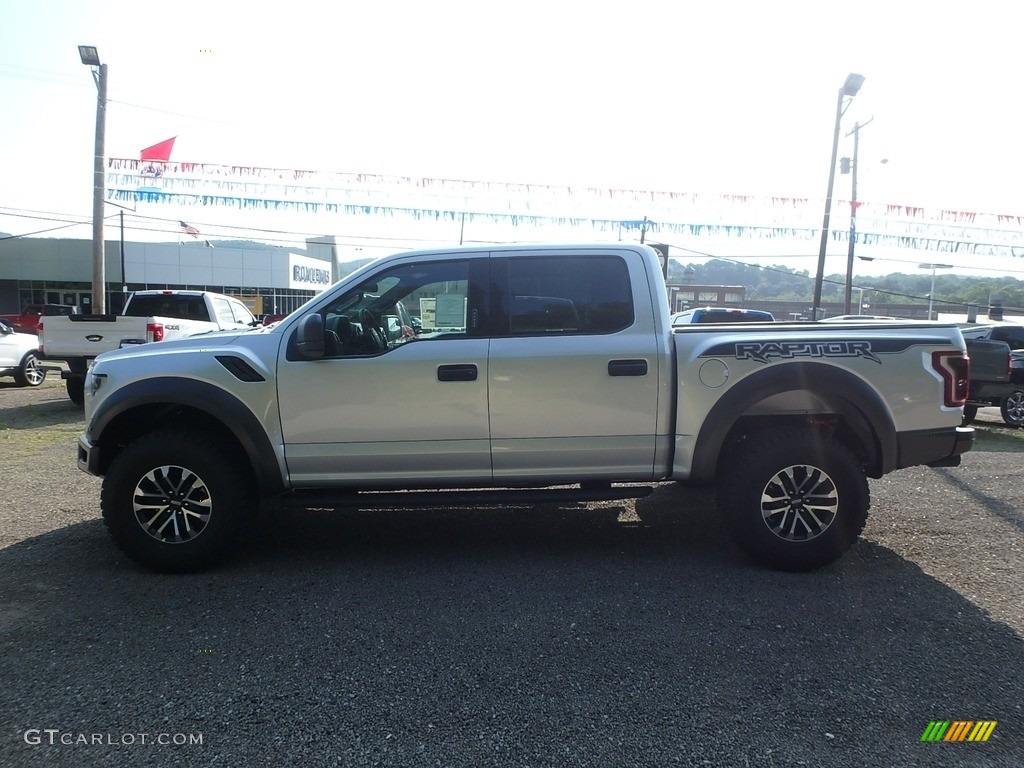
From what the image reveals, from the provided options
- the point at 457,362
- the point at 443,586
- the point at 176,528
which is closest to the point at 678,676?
the point at 443,586

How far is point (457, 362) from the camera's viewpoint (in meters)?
4.21

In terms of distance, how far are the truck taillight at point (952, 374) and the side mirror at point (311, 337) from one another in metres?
3.79

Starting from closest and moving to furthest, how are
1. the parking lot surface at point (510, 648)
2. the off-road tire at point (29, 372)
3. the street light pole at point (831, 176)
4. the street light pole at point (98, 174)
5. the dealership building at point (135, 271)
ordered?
the parking lot surface at point (510, 648) → the off-road tire at point (29, 372) → the street light pole at point (98, 174) → the street light pole at point (831, 176) → the dealership building at point (135, 271)

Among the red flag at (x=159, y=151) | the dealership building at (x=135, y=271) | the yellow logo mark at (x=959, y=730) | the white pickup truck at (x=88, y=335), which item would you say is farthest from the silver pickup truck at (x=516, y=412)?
the dealership building at (x=135, y=271)

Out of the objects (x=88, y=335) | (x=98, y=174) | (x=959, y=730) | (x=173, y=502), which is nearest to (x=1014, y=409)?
(x=959, y=730)

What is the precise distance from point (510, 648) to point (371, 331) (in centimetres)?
214

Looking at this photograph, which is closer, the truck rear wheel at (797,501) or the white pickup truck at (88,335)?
the truck rear wheel at (797,501)

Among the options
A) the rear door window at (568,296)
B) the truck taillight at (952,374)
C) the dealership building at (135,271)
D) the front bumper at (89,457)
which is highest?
the dealership building at (135,271)

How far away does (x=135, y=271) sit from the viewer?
43500mm

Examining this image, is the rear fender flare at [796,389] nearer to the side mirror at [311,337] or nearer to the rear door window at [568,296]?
the rear door window at [568,296]

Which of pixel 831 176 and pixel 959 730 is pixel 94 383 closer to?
pixel 959 730

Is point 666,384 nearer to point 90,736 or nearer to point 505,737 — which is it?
point 505,737

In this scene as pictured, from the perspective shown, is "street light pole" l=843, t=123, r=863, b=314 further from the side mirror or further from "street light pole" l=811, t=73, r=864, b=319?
the side mirror

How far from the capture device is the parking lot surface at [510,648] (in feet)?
8.56
